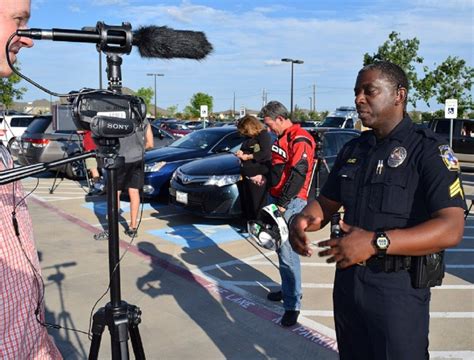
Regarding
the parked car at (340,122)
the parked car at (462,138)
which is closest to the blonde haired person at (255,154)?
the parked car at (462,138)

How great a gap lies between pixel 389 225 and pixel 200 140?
7.09 m

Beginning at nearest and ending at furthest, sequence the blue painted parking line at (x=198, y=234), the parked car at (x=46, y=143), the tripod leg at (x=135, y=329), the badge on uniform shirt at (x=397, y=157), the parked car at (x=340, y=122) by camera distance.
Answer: the tripod leg at (x=135, y=329), the badge on uniform shirt at (x=397, y=157), the blue painted parking line at (x=198, y=234), the parked car at (x=46, y=143), the parked car at (x=340, y=122)

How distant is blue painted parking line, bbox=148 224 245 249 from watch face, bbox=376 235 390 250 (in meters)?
4.37

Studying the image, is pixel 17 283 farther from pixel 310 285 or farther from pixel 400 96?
pixel 310 285

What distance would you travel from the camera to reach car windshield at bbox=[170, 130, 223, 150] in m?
8.64

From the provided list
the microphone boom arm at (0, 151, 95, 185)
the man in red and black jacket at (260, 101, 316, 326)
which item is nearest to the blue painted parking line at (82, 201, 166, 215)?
the man in red and black jacket at (260, 101, 316, 326)

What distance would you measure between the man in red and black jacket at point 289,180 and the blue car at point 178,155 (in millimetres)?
3991

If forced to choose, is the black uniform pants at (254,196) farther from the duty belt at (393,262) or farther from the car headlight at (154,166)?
the duty belt at (393,262)

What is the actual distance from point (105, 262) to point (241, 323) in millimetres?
2230

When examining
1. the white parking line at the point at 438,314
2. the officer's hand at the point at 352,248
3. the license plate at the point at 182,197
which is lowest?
the white parking line at the point at 438,314

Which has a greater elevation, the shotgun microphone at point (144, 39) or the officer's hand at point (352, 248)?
the shotgun microphone at point (144, 39)

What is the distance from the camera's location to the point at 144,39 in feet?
5.84

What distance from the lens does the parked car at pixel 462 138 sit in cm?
1598

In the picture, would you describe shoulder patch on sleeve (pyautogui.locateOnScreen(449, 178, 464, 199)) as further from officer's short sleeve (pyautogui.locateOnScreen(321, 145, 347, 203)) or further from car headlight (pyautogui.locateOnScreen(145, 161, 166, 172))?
car headlight (pyautogui.locateOnScreen(145, 161, 166, 172))
